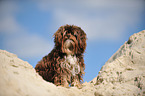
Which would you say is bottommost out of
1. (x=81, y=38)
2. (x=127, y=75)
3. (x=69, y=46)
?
(x=127, y=75)

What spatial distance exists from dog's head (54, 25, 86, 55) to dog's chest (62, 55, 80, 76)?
0.24 m

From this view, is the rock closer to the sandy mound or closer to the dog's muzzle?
the sandy mound

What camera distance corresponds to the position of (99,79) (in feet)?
18.6

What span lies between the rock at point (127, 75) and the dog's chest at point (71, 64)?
105 centimetres

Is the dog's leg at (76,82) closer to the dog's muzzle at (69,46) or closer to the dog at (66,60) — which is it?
the dog at (66,60)

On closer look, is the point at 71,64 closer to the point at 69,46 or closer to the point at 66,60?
the point at 66,60

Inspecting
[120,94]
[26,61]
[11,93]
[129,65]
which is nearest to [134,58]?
[129,65]

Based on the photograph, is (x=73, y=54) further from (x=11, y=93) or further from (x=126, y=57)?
→ (x=11, y=93)

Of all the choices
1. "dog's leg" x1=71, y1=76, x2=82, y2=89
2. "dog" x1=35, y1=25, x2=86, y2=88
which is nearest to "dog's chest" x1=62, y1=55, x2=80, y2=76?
"dog" x1=35, y1=25, x2=86, y2=88

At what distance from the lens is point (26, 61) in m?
4.55

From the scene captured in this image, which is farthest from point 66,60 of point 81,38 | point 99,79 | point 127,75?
point 127,75

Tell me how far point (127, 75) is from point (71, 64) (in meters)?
2.23

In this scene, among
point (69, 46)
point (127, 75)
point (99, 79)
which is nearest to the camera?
point (127, 75)

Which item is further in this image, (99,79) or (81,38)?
(81,38)
